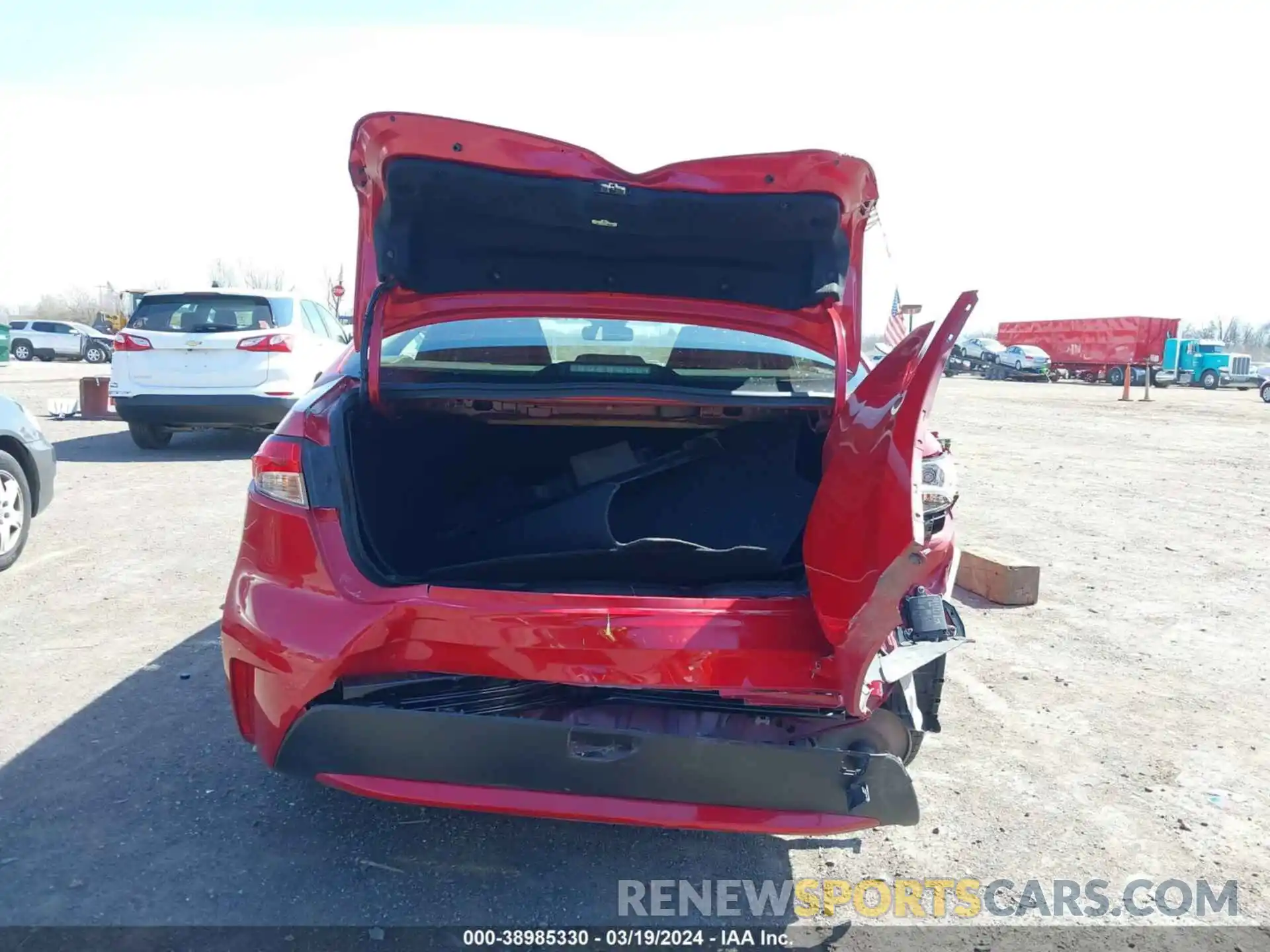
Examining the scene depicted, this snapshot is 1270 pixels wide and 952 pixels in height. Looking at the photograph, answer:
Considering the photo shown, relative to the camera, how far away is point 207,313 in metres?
9.02

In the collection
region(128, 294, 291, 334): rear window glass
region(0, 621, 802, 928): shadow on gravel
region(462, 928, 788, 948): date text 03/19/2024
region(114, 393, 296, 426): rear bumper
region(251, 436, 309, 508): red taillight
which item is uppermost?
region(128, 294, 291, 334): rear window glass

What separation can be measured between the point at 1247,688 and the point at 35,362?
40.5m

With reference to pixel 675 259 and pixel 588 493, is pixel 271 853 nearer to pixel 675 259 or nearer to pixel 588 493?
pixel 588 493

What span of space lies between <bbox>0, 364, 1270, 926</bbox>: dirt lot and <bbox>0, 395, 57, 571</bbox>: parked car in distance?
195 millimetres

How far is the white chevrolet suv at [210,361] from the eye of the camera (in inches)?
347

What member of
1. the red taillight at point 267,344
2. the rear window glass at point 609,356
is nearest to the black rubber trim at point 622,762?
the rear window glass at point 609,356

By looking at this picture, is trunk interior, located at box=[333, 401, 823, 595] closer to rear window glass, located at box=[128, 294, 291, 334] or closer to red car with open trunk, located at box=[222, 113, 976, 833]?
red car with open trunk, located at box=[222, 113, 976, 833]

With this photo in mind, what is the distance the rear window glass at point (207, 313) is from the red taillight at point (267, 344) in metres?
0.15

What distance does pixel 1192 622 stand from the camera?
16.0ft

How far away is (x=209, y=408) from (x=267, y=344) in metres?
0.83

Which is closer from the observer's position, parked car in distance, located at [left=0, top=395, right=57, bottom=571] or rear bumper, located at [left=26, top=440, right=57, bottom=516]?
parked car in distance, located at [left=0, top=395, right=57, bottom=571]

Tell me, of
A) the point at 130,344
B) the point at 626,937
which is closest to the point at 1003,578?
the point at 626,937

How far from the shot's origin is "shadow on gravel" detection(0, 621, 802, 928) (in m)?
2.32

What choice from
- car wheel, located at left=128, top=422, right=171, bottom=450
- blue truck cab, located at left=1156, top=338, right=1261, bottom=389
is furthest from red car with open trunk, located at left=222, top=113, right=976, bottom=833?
blue truck cab, located at left=1156, top=338, right=1261, bottom=389
